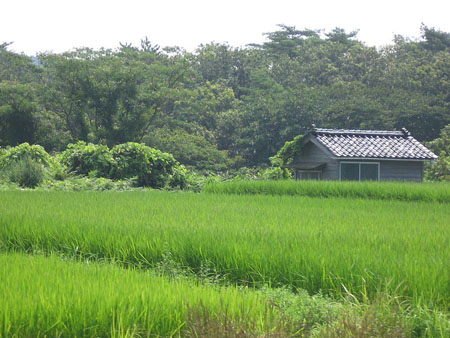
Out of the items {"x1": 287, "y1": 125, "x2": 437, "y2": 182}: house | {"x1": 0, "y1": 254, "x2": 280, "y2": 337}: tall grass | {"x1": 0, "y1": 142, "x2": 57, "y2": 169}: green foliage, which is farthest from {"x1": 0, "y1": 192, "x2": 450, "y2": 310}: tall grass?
{"x1": 287, "y1": 125, "x2": 437, "y2": 182}: house

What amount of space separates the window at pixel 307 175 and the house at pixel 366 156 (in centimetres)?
7

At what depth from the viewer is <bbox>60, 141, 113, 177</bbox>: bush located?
19344 millimetres

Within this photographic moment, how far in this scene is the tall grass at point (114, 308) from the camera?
146 inches

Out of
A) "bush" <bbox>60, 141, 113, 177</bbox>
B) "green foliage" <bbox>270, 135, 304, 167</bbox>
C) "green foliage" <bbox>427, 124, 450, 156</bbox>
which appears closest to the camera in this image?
"bush" <bbox>60, 141, 113, 177</bbox>

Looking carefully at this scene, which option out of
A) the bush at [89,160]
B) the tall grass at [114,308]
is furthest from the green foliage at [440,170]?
the tall grass at [114,308]

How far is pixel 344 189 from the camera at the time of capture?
47.1 ft

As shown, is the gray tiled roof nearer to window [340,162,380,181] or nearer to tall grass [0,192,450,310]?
window [340,162,380,181]

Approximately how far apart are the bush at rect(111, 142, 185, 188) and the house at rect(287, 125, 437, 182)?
19.4 feet

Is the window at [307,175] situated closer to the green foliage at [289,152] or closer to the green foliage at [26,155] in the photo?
the green foliage at [289,152]

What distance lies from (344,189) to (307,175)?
31.2ft

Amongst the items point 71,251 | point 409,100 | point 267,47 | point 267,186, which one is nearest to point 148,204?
point 71,251

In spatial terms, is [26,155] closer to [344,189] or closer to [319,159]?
[344,189]

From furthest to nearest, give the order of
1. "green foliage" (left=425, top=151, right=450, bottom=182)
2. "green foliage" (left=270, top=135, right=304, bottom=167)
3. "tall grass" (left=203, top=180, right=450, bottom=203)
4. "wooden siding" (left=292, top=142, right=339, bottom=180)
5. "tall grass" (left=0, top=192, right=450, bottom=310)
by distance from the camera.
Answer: "green foliage" (left=425, top=151, right=450, bottom=182)
"green foliage" (left=270, top=135, right=304, bottom=167)
"wooden siding" (left=292, top=142, right=339, bottom=180)
"tall grass" (left=203, top=180, right=450, bottom=203)
"tall grass" (left=0, top=192, right=450, bottom=310)

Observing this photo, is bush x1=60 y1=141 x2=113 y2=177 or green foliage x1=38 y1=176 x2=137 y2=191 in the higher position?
bush x1=60 y1=141 x2=113 y2=177
